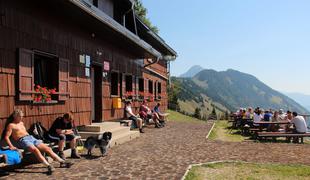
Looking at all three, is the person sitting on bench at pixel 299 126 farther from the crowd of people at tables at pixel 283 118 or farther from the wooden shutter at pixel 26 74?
the wooden shutter at pixel 26 74

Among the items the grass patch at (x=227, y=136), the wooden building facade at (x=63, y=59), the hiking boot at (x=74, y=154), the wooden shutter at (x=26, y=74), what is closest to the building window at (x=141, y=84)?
the wooden building facade at (x=63, y=59)

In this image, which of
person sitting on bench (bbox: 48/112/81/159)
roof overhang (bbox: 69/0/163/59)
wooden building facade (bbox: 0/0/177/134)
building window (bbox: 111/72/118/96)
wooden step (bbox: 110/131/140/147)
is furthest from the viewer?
A: building window (bbox: 111/72/118/96)

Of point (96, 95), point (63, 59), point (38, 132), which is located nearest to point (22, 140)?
point (38, 132)

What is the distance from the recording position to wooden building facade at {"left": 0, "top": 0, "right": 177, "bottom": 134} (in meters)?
8.10

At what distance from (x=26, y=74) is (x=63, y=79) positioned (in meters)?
1.77

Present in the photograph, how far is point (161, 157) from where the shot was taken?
30.5ft

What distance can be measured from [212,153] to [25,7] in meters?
5.87

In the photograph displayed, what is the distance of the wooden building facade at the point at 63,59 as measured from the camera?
8.10 meters

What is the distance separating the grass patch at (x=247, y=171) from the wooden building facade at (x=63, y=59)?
13.0 feet

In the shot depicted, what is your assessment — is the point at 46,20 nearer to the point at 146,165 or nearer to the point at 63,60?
the point at 63,60

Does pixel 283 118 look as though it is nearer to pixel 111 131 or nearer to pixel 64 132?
pixel 111 131

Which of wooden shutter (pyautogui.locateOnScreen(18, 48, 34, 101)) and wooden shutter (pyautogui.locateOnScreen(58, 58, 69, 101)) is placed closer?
wooden shutter (pyautogui.locateOnScreen(18, 48, 34, 101))

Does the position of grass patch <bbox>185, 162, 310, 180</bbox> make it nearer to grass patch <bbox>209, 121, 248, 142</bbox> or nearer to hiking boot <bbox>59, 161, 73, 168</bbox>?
hiking boot <bbox>59, 161, 73, 168</bbox>

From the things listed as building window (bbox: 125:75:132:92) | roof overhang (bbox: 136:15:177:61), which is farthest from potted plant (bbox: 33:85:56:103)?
roof overhang (bbox: 136:15:177:61)
